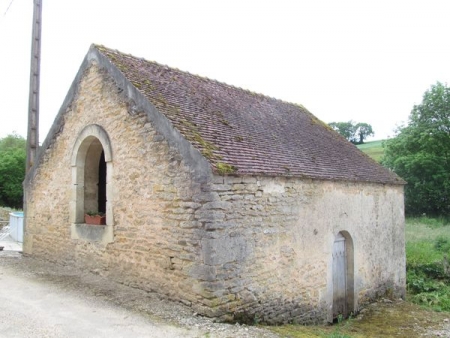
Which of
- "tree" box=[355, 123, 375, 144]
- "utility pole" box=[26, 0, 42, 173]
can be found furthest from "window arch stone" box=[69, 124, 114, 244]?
"tree" box=[355, 123, 375, 144]

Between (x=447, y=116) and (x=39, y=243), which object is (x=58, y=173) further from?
(x=447, y=116)

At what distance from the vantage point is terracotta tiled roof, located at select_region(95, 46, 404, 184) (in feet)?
22.7

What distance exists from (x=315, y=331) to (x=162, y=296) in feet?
8.79

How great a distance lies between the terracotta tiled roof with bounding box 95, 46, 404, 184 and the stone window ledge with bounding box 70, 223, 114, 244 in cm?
278

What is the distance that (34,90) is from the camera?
11.9 m

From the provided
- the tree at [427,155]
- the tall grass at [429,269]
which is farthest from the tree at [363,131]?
the tall grass at [429,269]

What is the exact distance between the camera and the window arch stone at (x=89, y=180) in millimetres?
8031

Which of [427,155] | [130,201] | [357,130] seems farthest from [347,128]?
[130,201]

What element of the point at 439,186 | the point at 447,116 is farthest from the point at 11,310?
the point at 447,116

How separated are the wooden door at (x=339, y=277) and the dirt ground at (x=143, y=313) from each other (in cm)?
40

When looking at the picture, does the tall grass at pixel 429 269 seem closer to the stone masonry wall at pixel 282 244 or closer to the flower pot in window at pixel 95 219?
Answer: the stone masonry wall at pixel 282 244

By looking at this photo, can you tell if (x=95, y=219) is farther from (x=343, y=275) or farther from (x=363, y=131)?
(x=363, y=131)

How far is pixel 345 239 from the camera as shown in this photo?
9.76 m

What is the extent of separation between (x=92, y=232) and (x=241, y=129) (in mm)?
3800
